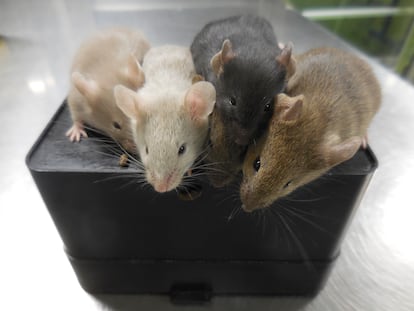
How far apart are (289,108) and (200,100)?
15 cm

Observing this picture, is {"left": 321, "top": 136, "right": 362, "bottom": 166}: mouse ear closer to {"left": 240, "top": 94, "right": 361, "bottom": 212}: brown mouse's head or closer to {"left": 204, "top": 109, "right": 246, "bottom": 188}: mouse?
{"left": 240, "top": 94, "right": 361, "bottom": 212}: brown mouse's head

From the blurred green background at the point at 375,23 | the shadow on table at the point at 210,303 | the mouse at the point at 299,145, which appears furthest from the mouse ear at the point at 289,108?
the blurred green background at the point at 375,23

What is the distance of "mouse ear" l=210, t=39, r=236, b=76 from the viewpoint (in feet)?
1.95

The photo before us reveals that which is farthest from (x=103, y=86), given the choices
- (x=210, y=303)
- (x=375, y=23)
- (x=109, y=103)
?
(x=375, y=23)

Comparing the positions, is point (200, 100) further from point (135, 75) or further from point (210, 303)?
point (210, 303)

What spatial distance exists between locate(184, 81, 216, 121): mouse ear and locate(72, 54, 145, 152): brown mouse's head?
0.43 feet

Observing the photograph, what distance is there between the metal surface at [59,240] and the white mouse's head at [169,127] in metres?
0.36

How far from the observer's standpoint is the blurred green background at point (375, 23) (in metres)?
2.12

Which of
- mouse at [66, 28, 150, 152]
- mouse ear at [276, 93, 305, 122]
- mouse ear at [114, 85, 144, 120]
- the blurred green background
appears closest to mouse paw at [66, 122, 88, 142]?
mouse at [66, 28, 150, 152]

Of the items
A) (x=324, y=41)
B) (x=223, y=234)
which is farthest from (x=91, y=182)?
Answer: (x=324, y=41)

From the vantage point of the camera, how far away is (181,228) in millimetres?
636

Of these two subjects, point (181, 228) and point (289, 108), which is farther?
point (181, 228)

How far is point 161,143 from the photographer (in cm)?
59

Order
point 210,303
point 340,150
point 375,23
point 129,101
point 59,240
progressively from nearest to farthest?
point 340,150, point 129,101, point 210,303, point 59,240, point 375,23
